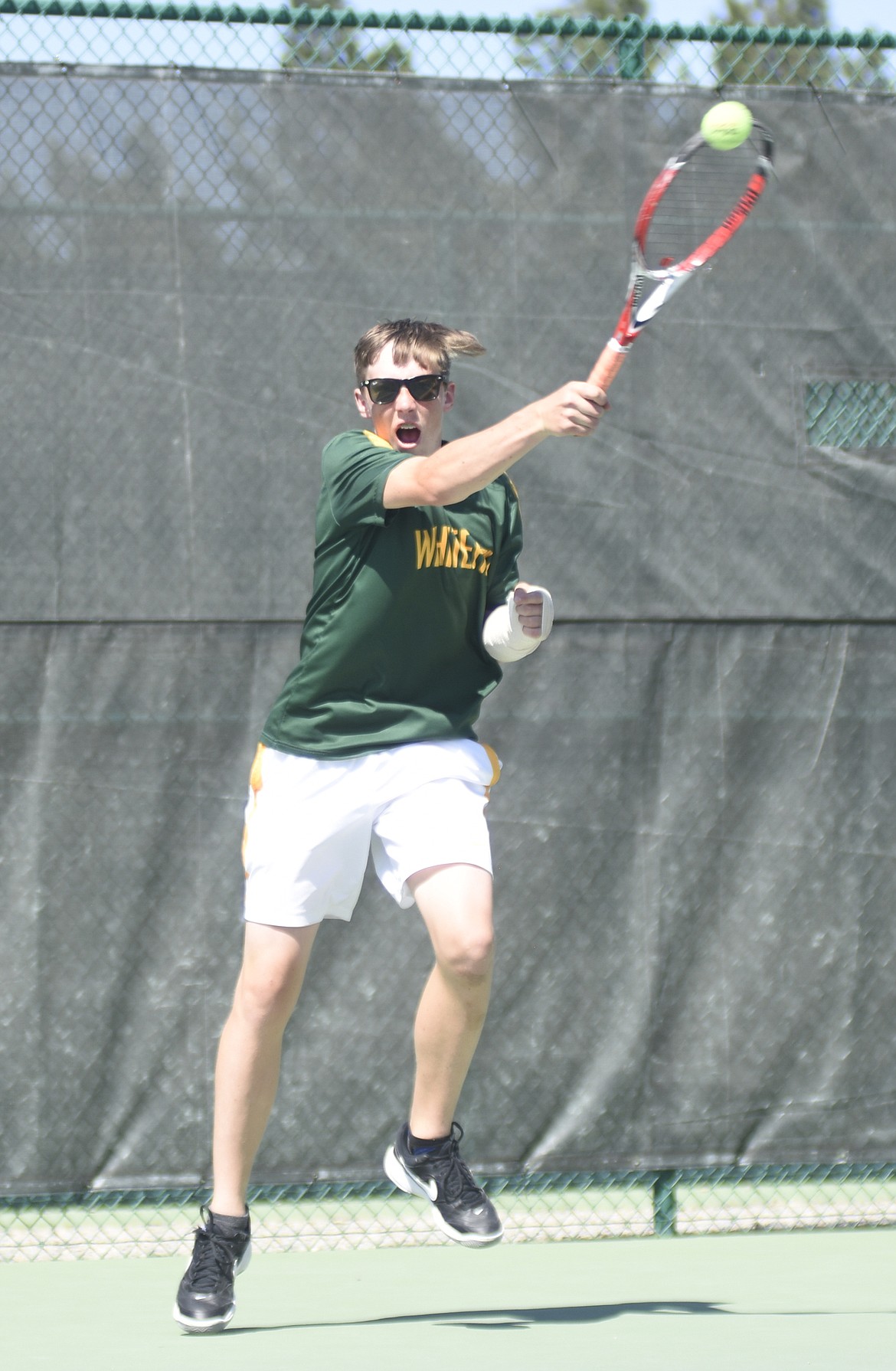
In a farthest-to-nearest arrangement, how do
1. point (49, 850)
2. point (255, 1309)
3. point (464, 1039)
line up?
point (49, 850)
point (255, 1309)
point (464, 1039)

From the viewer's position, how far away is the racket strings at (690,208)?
394 cm

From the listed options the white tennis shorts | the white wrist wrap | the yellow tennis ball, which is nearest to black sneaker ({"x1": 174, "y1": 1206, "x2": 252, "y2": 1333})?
the white tennis shorts

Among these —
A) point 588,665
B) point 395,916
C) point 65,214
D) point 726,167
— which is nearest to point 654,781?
point 588,665

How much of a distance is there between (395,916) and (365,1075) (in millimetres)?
366

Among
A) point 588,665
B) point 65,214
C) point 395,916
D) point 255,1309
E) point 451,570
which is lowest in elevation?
point 255,1309

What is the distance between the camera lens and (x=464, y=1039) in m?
2.90

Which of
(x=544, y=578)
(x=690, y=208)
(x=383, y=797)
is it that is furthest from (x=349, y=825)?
(x=690, y=208)

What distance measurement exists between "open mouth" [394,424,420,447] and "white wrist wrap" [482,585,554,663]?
343 millimetres

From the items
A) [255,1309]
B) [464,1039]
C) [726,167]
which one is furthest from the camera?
[726,167]

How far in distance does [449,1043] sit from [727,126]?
161cm

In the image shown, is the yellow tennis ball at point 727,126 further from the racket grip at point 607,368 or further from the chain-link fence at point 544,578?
the chain-link fence at point 544,578

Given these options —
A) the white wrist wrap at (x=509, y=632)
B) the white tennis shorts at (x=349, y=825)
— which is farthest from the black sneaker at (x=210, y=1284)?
the white wrist wrap at (x=509, y=632)

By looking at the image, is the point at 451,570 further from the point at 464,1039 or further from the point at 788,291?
the point at 788,291

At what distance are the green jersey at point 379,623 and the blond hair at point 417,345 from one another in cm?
16
